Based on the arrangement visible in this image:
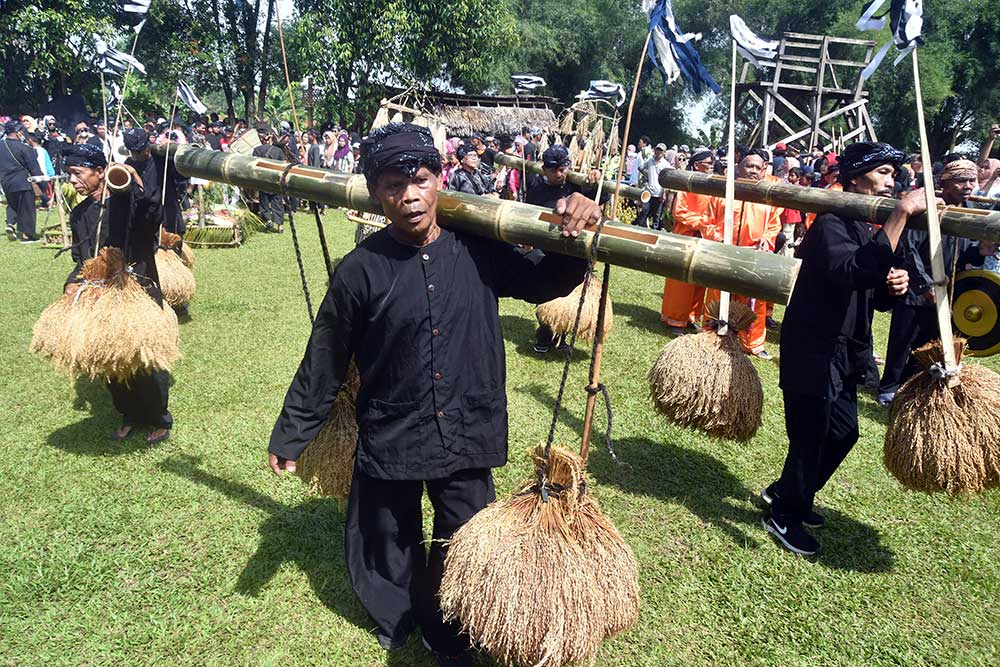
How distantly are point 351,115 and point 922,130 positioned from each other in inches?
1212

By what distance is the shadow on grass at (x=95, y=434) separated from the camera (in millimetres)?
4605

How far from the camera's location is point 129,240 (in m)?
4.53

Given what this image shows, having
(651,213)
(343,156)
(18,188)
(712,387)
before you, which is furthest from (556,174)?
(343,156)

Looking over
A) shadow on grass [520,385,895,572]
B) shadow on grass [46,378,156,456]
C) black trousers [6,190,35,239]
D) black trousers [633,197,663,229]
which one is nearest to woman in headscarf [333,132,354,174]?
black trousers [6,190,35,239]

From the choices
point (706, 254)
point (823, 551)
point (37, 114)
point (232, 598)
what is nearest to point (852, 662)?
point (823, 551)

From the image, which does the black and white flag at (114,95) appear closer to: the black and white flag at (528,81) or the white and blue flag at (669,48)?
the white and blue flag at (669,48)

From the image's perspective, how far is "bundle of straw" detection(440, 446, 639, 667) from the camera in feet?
6.57

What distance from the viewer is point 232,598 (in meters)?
3.23

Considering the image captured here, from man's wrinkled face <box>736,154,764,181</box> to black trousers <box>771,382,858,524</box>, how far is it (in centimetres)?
264

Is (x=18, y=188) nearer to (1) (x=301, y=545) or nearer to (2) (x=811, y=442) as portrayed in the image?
(1) (x=301, y=545)

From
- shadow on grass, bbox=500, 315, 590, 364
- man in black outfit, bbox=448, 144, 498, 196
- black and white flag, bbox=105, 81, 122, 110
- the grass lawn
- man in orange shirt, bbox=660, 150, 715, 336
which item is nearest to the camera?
the grass lawn

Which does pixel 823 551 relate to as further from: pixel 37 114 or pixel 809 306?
pixel 37 114

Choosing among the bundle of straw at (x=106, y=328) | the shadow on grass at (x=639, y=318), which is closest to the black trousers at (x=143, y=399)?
the bundle of straw at (x=106, y=328)

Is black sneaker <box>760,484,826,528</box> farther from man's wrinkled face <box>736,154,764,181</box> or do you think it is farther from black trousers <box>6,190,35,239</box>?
black trousers <box>6,190,35,239</box>
